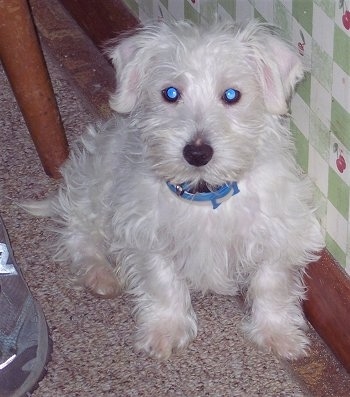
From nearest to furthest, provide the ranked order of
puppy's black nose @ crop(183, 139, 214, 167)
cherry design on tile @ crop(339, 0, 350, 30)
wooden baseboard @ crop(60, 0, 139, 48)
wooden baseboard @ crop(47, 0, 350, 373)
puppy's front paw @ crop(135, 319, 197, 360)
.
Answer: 1. cherry design on tile @ crop(339, 0, 350, 30)
2. puppy's black nose @ crop(183, 139, 214, 167)
3. wooden baseboard @ crop(47, 0, 350, 373)
4. puppy's front paw @ crop(135, 319, 197, 360)
5. wooden baseboard @ crop(60, 0, 139, 48)

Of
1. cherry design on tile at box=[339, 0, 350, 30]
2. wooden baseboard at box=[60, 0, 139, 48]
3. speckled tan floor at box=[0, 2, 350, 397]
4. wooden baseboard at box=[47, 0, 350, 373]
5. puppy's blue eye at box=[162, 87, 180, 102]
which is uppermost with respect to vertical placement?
cherry design on tile at box=[339, 0, 350, 30]

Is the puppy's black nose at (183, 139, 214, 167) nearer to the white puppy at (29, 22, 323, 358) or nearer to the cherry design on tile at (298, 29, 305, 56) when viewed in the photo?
the white puppy at (29, 22, 323, 358)

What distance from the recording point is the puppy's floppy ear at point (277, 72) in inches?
74.9

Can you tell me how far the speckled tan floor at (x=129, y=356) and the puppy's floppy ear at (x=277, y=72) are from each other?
2.02 ft

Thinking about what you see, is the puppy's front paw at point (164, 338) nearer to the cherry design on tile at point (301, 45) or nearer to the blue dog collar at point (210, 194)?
the blue dog collar at point (210, 194)

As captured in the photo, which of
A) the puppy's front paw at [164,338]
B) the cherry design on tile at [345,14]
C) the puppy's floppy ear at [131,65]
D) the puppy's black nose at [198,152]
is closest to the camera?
the cherry design on tile at [345,14]

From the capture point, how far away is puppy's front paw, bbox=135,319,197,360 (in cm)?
225

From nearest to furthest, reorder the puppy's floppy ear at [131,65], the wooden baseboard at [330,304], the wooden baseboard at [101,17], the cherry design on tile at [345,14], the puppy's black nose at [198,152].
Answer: the cherry design on tile at [345,14] → the puppy's black nose at [198,152] → the puppy's floppy ear at [131,65] → the wooden baseboard at [330,304] → the wooden baseboard at [101,17]

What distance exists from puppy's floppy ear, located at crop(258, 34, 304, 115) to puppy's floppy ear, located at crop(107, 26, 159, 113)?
0.24 m

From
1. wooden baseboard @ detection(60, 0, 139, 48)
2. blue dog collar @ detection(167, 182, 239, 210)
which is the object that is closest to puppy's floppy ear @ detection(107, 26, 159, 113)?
blue dog collar @ detection(167, 182, 239, 210)

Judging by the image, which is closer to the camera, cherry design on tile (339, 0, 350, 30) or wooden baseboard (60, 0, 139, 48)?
cherry design on tile (339, 0, 350, 30)

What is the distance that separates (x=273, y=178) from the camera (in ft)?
6.72

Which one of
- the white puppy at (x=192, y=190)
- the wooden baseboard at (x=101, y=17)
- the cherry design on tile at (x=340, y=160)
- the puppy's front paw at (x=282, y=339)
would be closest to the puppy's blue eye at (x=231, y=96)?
the white puppy at (x=192, y=190)

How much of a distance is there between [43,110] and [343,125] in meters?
0.95
